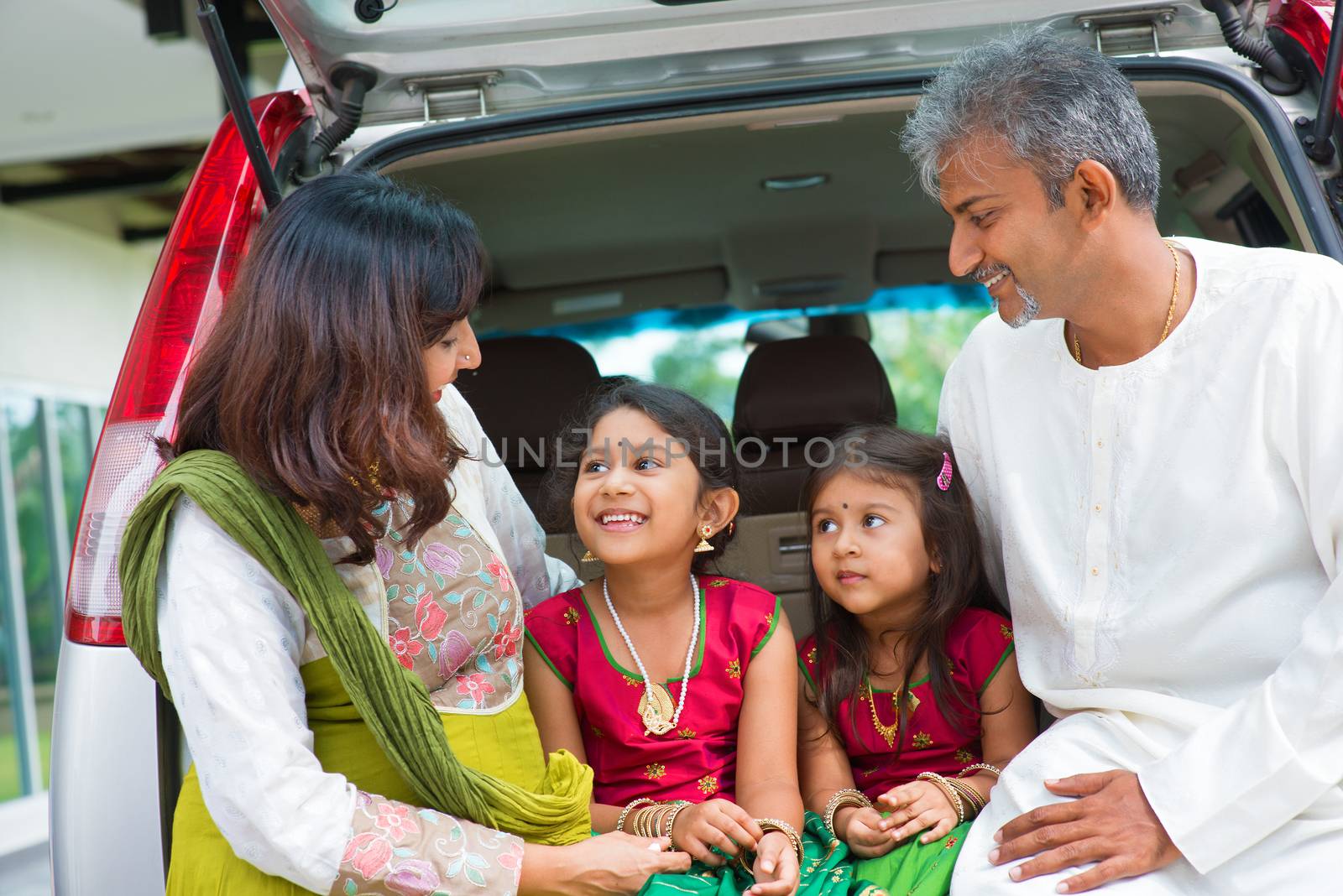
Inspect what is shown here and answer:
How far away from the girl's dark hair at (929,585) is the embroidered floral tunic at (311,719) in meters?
0.57

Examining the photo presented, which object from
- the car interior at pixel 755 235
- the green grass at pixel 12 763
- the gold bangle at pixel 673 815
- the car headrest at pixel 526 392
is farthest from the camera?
the green grass at pixel 12 763

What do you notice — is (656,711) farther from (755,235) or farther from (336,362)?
(755,235)

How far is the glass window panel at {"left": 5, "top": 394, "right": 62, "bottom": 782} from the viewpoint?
6090 mm

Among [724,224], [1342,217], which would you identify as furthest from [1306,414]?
[724,224]

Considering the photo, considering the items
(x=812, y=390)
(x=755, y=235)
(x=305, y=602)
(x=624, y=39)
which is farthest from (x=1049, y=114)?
(x=755, y=235)

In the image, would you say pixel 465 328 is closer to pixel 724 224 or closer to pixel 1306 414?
pixel 1306 414

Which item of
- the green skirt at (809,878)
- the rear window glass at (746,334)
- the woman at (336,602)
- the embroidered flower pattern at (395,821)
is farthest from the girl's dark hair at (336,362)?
the rear window glass at (746,334)

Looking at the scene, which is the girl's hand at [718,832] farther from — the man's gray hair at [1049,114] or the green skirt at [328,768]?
the man's gray hair at [1049,114]

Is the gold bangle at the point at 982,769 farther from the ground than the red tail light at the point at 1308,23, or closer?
closer

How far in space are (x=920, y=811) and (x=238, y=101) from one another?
1236 millimetres

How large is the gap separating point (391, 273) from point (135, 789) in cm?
65

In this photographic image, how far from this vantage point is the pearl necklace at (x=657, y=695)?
5.90 feet

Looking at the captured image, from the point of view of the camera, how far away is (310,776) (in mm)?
1272

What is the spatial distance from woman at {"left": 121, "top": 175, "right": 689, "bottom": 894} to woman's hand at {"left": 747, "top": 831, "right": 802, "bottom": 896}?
0.33 feet
